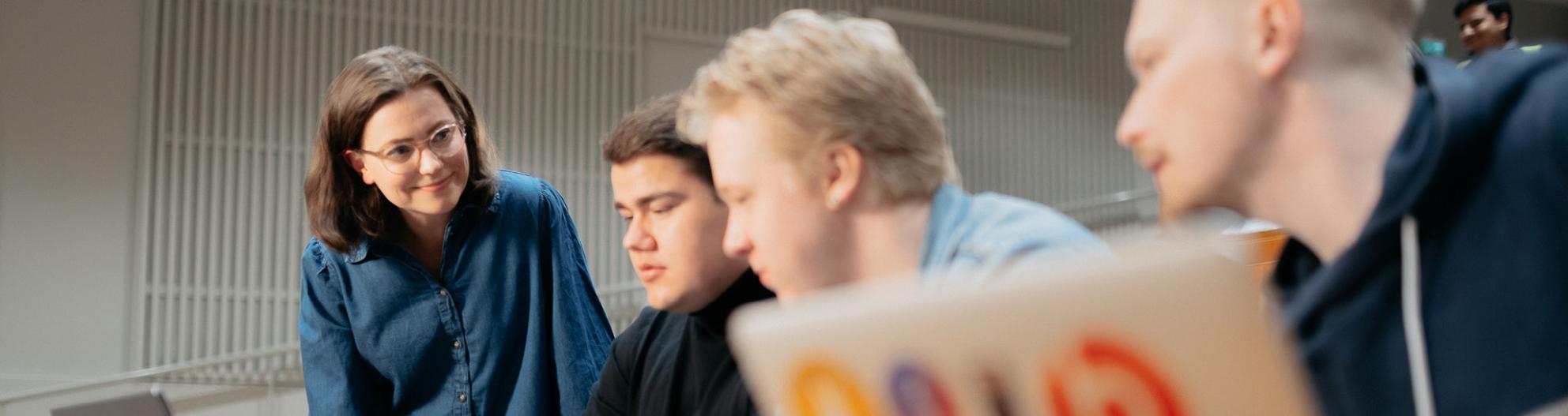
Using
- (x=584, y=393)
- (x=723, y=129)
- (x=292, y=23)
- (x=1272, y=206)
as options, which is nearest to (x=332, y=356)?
(x=584, y=393)

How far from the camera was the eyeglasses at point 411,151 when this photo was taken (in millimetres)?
2744

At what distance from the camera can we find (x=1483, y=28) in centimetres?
598

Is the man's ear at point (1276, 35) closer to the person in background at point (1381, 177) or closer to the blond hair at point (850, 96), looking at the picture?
the person in background at point (1381, 177)

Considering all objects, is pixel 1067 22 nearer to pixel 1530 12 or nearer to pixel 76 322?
pixel 1530 12

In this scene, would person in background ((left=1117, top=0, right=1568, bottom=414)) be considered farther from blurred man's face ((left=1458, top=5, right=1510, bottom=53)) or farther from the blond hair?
blurred man's face ((left=1458, top=5, right=1510, bottom=53))

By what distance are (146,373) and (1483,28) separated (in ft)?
20.4

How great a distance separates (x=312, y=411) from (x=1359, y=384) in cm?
233

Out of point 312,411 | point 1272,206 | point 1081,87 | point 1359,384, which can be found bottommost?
point 1081,87

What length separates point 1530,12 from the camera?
1234cm

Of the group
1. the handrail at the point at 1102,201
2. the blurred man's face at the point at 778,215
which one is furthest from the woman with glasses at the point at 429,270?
the handrail at the point at 1102,201

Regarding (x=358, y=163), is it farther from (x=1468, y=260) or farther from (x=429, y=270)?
(x=1468, y=260)

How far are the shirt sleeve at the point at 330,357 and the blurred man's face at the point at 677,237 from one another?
975 millimetres

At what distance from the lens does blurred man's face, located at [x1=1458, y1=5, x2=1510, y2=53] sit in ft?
19.5

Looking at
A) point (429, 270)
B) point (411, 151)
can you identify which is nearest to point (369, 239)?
point (429, 270)
